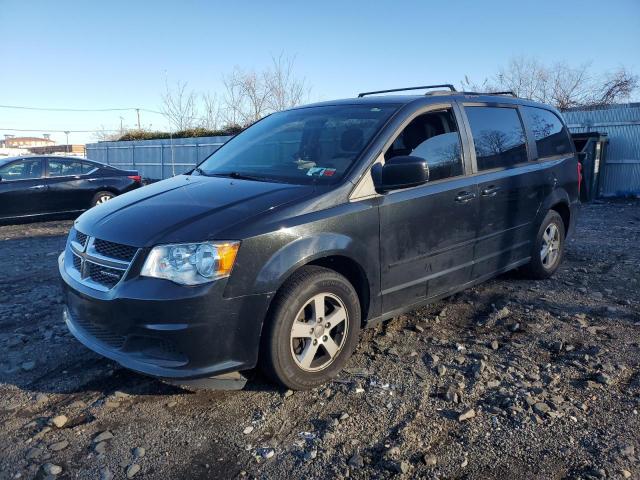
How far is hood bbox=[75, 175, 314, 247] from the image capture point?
299 cm

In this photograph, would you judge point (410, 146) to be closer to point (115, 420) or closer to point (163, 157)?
point (115, 420)

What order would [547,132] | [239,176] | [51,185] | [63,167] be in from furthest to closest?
[63,167]
[51,185]
[547,132]
[239,176]

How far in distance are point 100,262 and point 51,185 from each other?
8.17m

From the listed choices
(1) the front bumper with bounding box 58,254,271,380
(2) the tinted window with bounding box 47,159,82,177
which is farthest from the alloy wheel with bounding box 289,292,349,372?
(2) the tinted window with bounding box 47,159,82,177

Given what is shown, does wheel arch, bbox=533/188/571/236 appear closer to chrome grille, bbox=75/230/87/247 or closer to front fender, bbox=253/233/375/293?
front fender, bbox=253/233/375/293

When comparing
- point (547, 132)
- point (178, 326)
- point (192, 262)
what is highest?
point (547, 132)

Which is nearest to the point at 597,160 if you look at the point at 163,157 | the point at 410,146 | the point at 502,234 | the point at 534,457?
the point at 502,234

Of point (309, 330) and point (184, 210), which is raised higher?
point (184, 210)

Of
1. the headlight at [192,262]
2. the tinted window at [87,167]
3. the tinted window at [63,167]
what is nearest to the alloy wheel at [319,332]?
the headlight at [192,262]

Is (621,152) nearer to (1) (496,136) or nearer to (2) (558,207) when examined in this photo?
(2) (558,207)

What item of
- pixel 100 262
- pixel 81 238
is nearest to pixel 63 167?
pixel 81 238

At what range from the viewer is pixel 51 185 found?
33.6ft

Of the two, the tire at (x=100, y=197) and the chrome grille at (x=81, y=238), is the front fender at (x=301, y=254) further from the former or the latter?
the tire at (x=100, y=197)

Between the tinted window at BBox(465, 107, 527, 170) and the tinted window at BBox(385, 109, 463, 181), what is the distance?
27 centimetres
